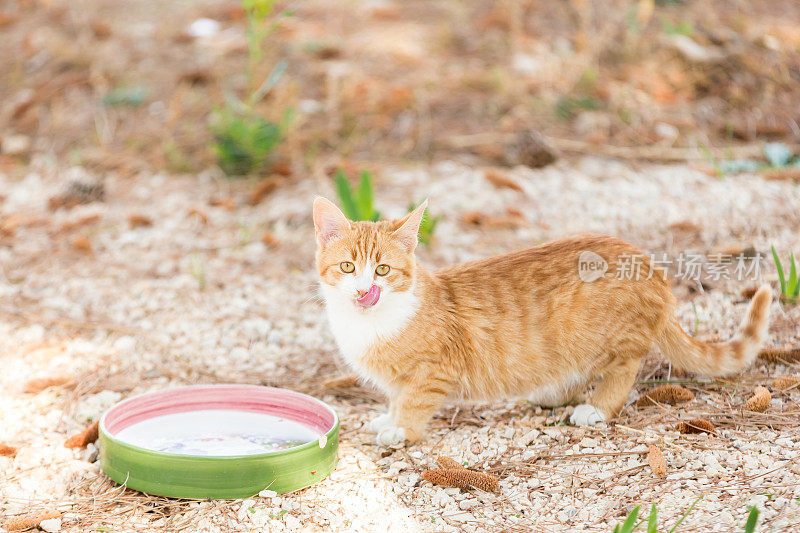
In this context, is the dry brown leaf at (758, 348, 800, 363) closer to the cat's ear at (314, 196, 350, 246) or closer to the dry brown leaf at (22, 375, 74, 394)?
the cat's ear at (314, 196, 350, 246)

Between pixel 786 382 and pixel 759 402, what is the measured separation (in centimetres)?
21

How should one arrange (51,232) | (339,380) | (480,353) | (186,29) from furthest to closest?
(186,29) < (51,232) < (339,380) < (480,353)

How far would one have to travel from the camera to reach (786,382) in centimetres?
312

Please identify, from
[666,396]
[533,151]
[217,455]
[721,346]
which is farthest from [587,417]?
[533,151]

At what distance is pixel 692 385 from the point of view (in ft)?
10.7

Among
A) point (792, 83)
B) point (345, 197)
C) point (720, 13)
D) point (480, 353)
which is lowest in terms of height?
point (480, 353)

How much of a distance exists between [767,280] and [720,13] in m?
3.78

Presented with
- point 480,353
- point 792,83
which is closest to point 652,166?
point 792,83

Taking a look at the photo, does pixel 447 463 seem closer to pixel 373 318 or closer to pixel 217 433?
pixel 373 318

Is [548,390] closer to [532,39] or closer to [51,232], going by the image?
[51,232]

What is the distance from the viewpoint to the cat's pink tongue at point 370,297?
9.51 feet

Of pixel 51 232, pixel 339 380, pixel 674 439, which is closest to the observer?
pixel 674 439

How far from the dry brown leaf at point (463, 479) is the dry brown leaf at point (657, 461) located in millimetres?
498

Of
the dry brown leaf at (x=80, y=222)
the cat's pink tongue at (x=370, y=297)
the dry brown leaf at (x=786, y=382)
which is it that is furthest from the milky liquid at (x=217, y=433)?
the dry brown leaf at (x=80, y=222)
